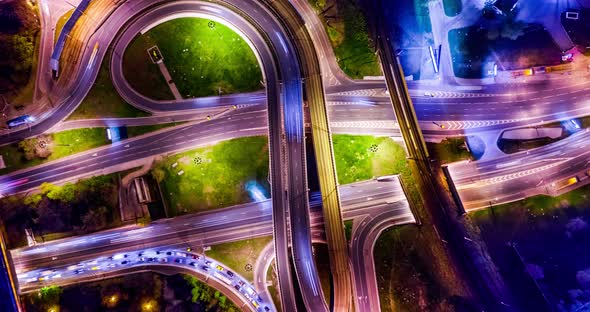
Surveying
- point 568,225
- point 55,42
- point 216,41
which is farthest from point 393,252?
point 55,42

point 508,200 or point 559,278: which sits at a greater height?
point 508,200

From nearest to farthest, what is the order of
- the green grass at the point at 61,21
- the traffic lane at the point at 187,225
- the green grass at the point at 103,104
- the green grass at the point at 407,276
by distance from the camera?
the green grass at the point at 407,276 → the traffic lane at the point at 187,225 → the green grass at the point at 103,104 → the green grass at the point at 61,21

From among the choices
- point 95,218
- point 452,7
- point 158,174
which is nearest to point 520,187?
point 452,7

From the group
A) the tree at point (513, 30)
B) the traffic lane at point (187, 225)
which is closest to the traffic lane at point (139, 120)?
the traffic lane at point (187, 225)

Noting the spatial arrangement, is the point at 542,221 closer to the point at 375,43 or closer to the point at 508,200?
the point at 508,200

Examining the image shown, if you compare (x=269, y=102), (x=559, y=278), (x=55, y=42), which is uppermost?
(x=55, y=42)

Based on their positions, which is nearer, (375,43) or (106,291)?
(106,291)

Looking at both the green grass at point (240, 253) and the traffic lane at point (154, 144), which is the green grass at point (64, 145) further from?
the green grass at point (240, 253)

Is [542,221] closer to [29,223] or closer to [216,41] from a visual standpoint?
[216,41]
